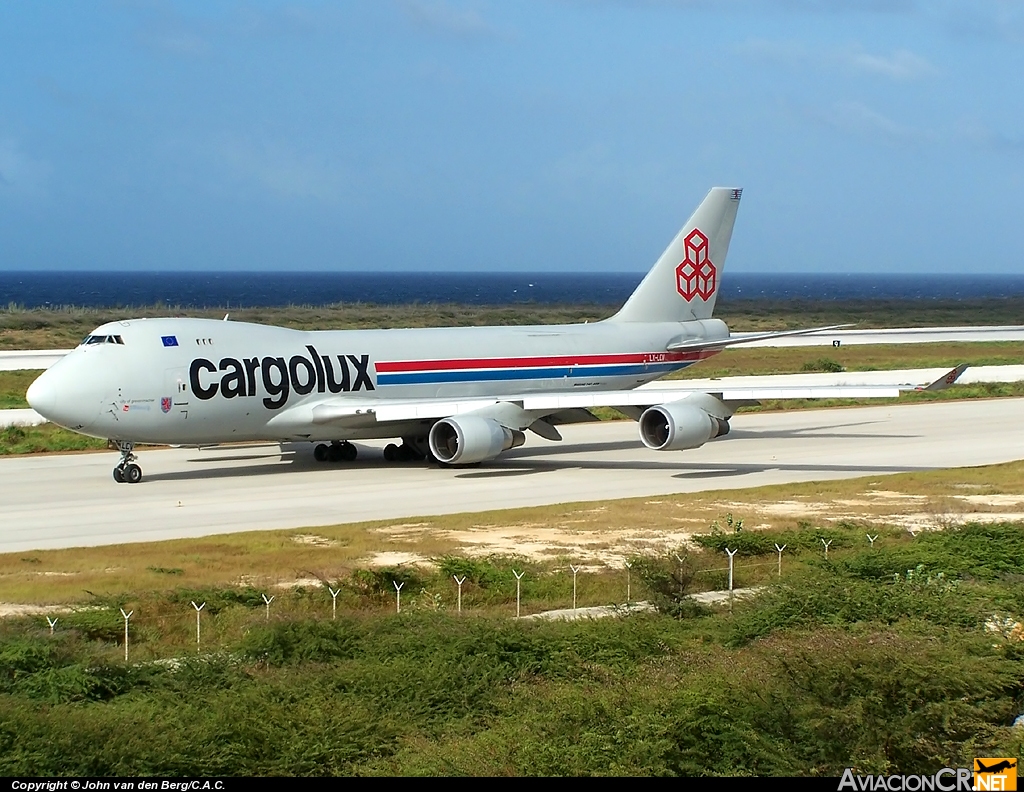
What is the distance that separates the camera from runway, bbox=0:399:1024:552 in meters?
31.4

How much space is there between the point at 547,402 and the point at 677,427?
12.8 ft

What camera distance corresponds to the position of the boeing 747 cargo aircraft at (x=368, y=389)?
3559 centimetres

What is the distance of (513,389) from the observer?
43312 millimetres

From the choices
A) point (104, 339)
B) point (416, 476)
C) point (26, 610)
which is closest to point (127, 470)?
point (104, 339)

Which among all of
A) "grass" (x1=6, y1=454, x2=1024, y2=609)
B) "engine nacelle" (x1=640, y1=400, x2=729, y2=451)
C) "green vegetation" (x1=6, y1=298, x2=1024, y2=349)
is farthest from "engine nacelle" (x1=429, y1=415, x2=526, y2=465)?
"green vegetation" (x1=6, y1=298, x2=1024, y2=349)

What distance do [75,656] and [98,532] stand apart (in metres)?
12.0

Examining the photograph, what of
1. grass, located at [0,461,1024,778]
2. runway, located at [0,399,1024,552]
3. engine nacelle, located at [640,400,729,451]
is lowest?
runway, located at [0,399,1024,552]

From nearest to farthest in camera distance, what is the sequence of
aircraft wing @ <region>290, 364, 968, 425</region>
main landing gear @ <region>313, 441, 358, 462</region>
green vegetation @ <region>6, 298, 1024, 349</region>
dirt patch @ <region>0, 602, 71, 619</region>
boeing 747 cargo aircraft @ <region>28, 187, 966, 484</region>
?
dirt patch @ <region>0, 602, 71, 619</region> → boeing 747 cargo aircraft @ <region>28, 187, 966, 484</region> → aircraft wing @ <region>290, 364, 968, 425</region> → main landing gear @ <region>313, 441, 358, 462</region> → green vegetation @ <region>6, 298, 1024, 349</region>

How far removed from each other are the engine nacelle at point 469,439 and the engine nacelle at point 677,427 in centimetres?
378

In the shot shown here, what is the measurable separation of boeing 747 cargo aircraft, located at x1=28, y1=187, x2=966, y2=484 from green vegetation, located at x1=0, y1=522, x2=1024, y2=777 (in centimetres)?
1411

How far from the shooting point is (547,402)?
3966cm

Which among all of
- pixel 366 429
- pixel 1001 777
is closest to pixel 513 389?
pixel 366 429

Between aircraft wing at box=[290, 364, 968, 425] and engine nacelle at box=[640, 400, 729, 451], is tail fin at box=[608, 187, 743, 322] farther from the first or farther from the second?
engine nacelle at box=[640, 400, 729, 451]

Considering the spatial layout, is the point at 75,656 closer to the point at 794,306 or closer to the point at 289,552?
the point at 289,552
